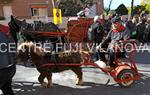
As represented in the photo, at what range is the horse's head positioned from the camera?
8.08m

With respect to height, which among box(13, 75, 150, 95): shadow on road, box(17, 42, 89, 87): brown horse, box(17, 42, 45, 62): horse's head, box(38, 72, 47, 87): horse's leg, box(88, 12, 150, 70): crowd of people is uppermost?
box(88, 12, 150, 70): crowd of people

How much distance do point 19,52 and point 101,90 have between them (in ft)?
6.51

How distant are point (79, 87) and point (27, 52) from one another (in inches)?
57.0

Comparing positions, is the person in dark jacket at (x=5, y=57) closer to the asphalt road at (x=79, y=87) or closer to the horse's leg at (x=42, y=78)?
the asphalt road at (x=79, y=87)

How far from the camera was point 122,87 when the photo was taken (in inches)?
333

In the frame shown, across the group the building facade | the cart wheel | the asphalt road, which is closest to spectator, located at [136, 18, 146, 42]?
the asphalt road

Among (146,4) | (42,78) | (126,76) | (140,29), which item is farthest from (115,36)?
(146,4)

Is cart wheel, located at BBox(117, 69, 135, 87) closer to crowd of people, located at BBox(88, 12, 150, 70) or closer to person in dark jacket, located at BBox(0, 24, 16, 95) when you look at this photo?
crowd of people, located at BBox(88, 12, 150, 70)

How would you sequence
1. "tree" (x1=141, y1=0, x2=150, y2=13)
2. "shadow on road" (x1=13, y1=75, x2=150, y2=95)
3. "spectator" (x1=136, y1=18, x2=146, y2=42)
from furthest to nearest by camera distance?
1. "tree" (x1=141, y1=0, x2=150, y2=13)
2. "spectator" (x1=136, y1=18, x2=146, y2=42)
3. "shadow on road" (x1=13, y1=75, x2=150, y2=95)

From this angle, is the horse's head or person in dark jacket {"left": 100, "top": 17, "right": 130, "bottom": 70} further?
person in dark jacket {"left": 100, "top": 17, "right": 130, "bottom": 70}

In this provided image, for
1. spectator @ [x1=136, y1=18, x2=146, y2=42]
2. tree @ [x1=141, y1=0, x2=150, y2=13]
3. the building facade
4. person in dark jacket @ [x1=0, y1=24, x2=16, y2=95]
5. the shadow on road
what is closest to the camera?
person in dark jacket @ [x1=0, y1=24, x2=16, y2=95]

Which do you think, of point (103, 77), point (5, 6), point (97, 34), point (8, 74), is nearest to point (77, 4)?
point (5, 6)

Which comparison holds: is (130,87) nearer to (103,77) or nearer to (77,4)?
(103,77)

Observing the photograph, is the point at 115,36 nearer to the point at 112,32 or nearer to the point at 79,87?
the point at 112,32
